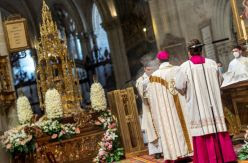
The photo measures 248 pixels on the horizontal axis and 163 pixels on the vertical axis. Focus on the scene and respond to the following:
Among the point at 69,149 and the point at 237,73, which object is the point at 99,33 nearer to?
the point at 69,149

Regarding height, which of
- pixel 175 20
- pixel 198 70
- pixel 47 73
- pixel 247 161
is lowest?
pixel 247 161

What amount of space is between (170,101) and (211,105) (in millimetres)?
1439

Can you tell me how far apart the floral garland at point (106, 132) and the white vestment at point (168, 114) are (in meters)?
2.25

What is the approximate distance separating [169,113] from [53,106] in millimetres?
3354

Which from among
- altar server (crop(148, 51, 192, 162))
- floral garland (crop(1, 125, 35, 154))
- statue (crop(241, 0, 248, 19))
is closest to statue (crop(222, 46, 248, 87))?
statue (crop(241, 0, 248, 19))

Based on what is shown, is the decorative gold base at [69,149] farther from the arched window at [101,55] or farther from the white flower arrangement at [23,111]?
the arched window at [101,55]

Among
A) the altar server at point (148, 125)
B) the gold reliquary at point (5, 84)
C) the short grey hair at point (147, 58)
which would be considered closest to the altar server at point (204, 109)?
the altar server at point (148, 125)

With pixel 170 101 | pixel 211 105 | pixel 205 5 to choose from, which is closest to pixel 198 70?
pixel 211 105

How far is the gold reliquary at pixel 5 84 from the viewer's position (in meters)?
8.97

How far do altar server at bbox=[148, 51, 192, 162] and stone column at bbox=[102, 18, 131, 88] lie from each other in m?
12.0

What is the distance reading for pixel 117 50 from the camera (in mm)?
19781

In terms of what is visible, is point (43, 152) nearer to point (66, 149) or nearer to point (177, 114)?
point (66, 149)

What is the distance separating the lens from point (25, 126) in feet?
29.6

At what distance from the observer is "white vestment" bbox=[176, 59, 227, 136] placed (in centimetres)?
593
